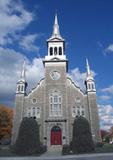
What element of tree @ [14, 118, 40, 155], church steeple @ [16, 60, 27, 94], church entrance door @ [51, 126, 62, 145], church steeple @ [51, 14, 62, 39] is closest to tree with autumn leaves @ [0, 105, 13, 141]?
church steeple @ [16, 60, 27, 94]

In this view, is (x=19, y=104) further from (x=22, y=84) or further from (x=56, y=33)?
(x=56, y=33)

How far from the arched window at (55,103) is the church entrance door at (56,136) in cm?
291

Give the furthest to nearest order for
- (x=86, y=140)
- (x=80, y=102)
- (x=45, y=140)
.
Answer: (x=80, y=102)
(x=45, y=140)
(x=86, y=140)

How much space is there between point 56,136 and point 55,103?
6.45 metres

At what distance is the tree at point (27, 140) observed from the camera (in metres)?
28.8

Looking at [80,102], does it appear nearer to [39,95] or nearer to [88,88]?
[88,88]

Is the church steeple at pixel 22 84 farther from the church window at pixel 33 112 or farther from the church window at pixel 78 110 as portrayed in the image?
the church window at pixel 78 110

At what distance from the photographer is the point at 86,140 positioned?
29156 mm

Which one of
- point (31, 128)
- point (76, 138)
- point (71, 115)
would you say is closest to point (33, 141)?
point (31, 128)

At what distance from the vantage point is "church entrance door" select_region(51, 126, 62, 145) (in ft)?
135

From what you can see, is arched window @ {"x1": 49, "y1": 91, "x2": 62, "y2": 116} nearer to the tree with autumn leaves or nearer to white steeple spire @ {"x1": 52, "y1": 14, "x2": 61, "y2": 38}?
white steeple spire @ {"x1": 52, "y1": 14, "x2": 61, "y2": 38}

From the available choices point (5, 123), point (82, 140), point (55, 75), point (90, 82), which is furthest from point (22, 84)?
point (5, 123)

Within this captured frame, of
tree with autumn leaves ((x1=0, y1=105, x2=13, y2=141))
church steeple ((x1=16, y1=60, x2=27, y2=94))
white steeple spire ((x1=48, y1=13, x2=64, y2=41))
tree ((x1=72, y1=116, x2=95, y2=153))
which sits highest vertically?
white steeple spire ((x1=48, y1=13, x2=64, y2=41))

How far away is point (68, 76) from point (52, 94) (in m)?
5.60
